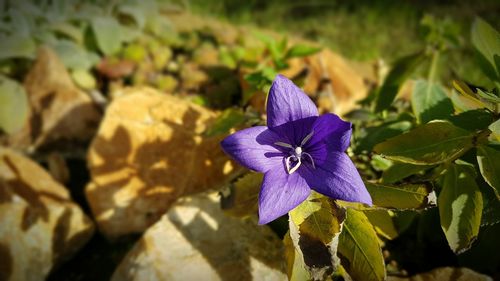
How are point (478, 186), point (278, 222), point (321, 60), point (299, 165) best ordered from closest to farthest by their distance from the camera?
point (299, 165) → point (478, 186) → point (278, 222) → point (321, 60)

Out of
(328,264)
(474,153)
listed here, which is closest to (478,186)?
(474,153)

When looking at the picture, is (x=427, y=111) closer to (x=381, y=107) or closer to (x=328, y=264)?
(x=381, y=107)

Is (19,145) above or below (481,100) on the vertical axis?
below

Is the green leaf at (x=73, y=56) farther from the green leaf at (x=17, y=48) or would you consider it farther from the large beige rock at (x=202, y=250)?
the large beige rock at (x=202, y=250)

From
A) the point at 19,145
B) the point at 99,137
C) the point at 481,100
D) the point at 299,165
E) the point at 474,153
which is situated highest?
the point at 481,100

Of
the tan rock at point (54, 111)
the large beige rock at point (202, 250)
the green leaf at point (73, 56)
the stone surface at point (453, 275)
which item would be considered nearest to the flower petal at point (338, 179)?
the large beige rock at point (202, 250)

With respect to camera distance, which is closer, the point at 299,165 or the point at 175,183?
the point at 299,165
